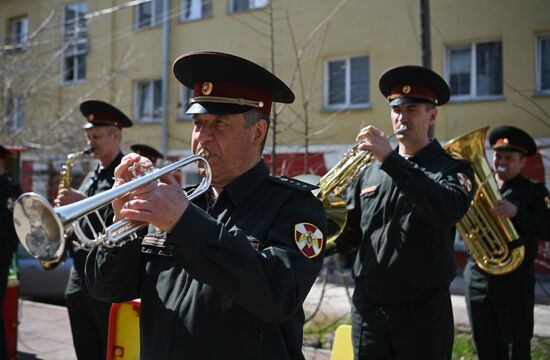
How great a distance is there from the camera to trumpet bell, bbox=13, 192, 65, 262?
1829 millimetres

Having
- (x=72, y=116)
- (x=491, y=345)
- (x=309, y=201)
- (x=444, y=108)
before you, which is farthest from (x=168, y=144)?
(x=309, y=201)

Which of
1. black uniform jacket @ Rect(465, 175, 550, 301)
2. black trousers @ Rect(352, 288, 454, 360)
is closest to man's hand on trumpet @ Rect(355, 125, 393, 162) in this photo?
black trousers @ Rect(352, 288, 454, 360)

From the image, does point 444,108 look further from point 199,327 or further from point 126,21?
point 199,327

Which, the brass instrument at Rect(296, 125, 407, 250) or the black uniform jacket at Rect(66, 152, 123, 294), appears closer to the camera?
the brass instrument at Rect(296, 125, 407, 250)

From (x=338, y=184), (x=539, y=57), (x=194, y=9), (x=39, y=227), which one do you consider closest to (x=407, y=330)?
(x=338, y=184)

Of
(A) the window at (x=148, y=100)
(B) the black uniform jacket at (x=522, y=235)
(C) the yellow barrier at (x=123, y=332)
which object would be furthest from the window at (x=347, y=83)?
(C) the yellow barrier at (x=123, y=332)

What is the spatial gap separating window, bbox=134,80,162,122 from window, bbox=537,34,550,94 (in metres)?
9.64

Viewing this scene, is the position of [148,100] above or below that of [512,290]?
above

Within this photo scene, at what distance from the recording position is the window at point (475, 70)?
1275 cm

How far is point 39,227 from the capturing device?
190cm

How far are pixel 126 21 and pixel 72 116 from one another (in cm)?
456

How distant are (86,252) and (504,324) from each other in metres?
3.17

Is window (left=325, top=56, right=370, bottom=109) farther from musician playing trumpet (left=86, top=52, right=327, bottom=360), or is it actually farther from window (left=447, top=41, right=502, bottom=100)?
musician playing trumpet (left=86, top=52, right=327, bottom=360)

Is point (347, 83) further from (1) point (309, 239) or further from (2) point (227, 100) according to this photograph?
(1) point (309, 239)
